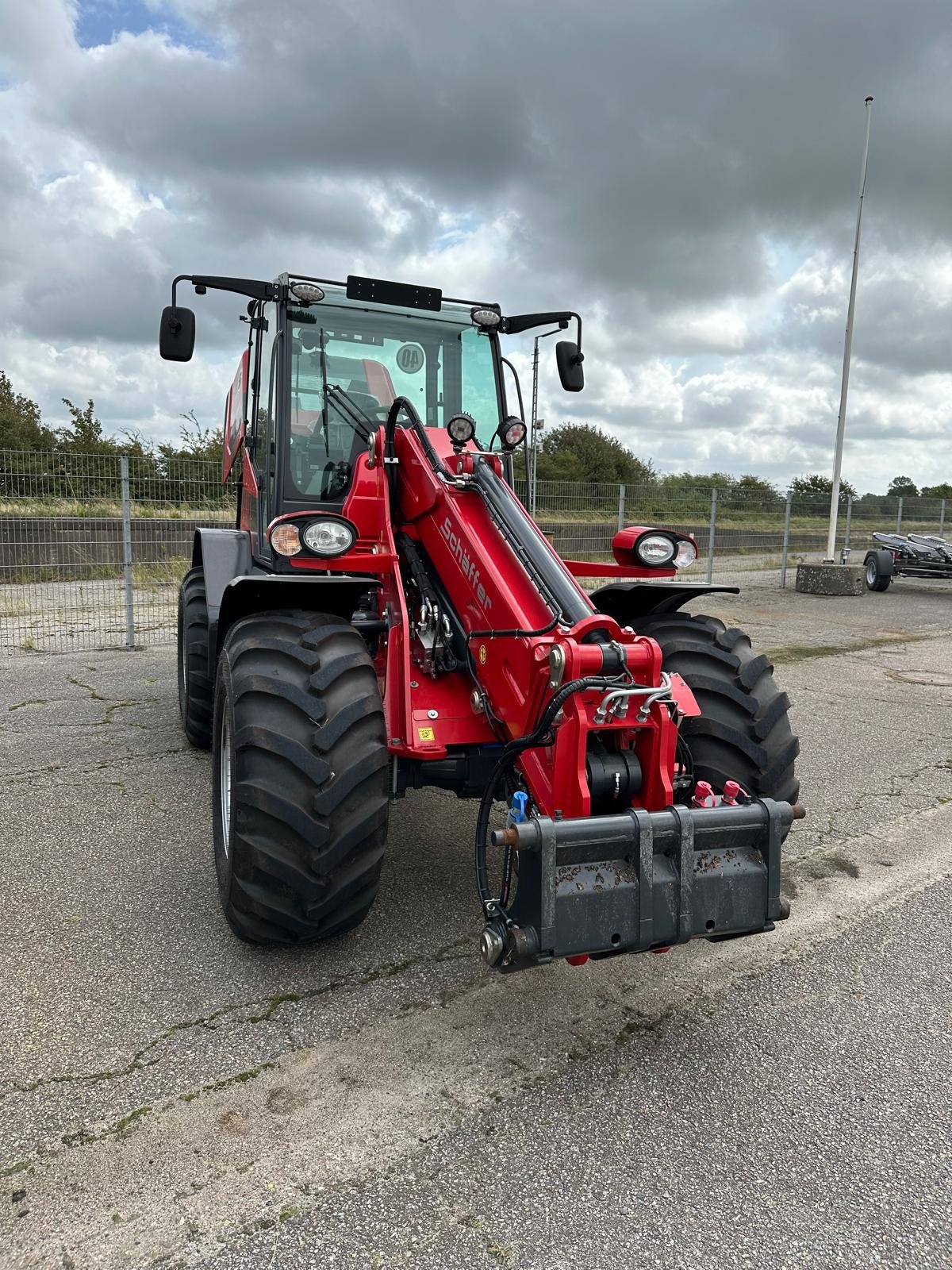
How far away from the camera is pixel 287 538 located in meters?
3.34

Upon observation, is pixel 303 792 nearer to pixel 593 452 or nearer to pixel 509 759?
pixel 509 759

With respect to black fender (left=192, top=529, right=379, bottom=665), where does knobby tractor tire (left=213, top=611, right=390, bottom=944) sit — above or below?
below

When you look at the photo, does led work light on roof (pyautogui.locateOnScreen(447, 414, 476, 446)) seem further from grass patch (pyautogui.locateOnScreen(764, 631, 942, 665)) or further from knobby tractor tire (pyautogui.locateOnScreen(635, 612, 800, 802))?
grass patch (pyautogui.locateOnScreen(764, 631, 942, 665))

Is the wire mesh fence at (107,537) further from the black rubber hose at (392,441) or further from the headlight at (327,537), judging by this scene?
the headlight at (327,537)

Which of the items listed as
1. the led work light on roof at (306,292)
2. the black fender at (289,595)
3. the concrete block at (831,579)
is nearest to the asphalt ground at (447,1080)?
the black fender at (289,595)

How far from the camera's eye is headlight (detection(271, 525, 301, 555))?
11.0 feet

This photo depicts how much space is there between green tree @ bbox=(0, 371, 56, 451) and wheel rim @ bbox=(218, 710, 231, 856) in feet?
89.0

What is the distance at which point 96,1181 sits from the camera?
2.12 m

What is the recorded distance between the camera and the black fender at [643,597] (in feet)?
12.6


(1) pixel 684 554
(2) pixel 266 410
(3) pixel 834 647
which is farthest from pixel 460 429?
(3) pixel 834 647

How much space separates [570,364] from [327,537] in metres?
2.32

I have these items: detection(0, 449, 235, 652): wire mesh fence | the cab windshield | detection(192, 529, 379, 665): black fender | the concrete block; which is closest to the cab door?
the cab windshield

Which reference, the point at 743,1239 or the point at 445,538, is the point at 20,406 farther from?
the point at 743,1239

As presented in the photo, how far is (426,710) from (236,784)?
2.68ft
